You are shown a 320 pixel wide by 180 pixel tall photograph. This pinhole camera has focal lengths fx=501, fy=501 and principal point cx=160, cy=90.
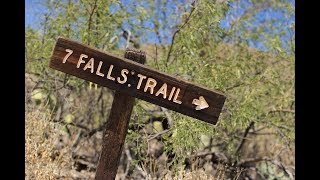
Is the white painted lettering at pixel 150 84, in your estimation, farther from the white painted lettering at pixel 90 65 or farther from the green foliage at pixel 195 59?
the green foliage at pixel 195 59

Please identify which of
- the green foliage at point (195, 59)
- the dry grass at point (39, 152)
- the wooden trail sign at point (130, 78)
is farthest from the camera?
the green foliage at point (195, 59)

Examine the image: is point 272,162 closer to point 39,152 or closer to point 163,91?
point 39,152

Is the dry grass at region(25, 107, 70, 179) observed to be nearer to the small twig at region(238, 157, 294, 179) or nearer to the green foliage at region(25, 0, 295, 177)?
the green foliage at region(25, 0, 295, 177)

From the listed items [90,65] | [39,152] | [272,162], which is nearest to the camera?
[90,65]

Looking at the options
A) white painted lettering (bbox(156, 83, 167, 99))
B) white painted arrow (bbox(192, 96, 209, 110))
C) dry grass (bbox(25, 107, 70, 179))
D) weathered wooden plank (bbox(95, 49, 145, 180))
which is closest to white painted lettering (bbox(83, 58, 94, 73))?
weathered wooden plank (bbox(95, 49, 145, 180))

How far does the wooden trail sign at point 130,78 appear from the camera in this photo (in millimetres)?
2980

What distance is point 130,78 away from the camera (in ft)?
9.84

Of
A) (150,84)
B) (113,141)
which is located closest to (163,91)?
(150,84)

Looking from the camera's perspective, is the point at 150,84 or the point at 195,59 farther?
the point at 195,59

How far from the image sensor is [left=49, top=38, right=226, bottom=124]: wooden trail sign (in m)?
2.98

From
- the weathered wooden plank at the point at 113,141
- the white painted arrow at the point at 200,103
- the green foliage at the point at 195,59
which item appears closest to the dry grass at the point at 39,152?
the green foliage at the point at 195,59

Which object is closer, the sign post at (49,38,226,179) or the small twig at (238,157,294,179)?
the sign post at (49,38,226,179)
